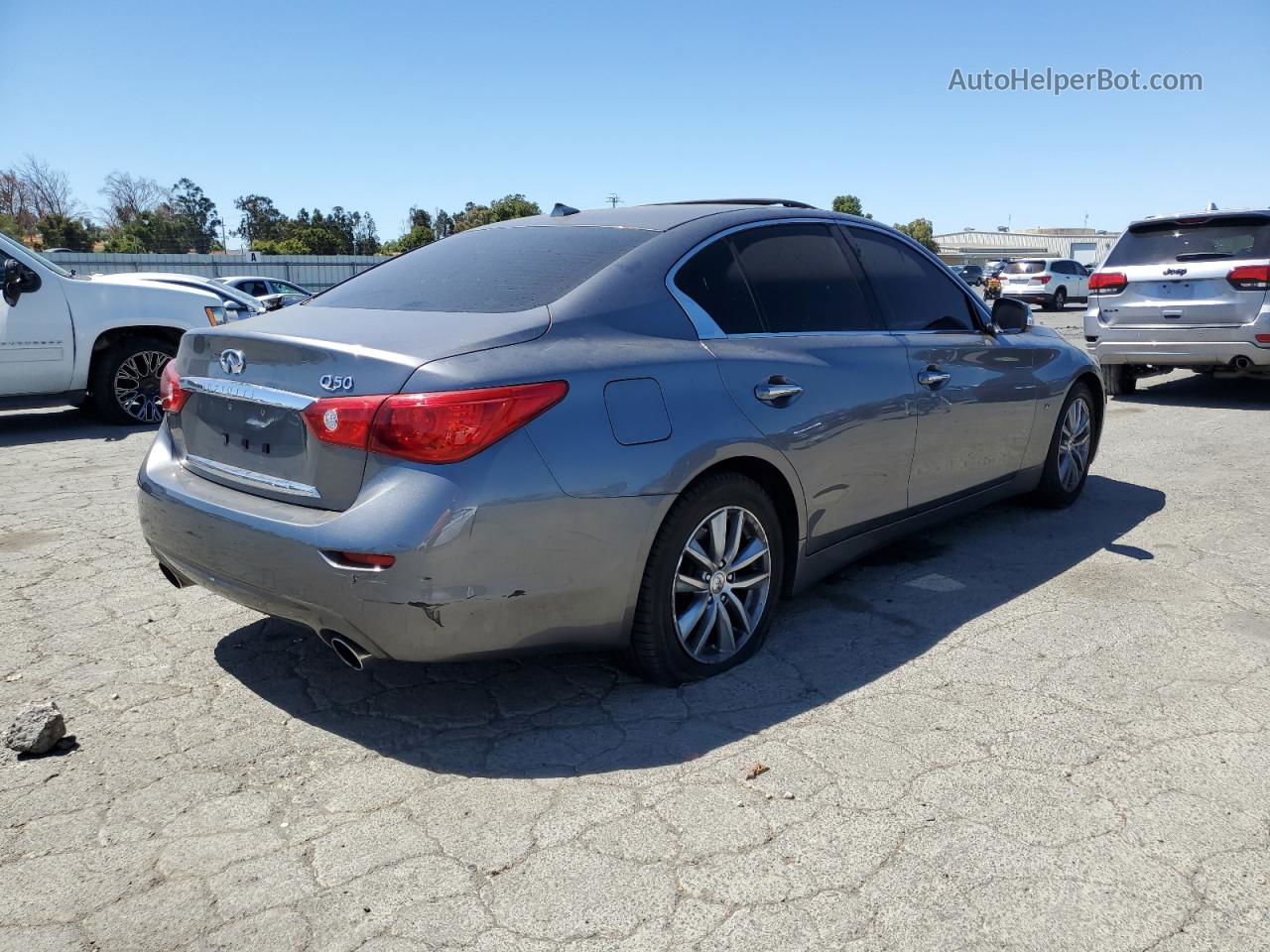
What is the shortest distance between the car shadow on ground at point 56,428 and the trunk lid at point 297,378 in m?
5.85

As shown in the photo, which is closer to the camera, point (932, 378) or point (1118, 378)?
point (932, 378)

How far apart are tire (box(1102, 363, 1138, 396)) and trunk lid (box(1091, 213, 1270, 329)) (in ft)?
2.57

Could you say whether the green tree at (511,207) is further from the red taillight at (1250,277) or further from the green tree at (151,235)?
Result: the red taillight at (1250,277)

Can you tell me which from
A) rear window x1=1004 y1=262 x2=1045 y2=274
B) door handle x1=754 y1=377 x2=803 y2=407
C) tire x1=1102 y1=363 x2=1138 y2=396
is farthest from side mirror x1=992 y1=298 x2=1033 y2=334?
rear window x1=1004 y1=262 x2=1045 y2=274

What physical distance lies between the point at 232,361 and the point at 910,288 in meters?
2.91

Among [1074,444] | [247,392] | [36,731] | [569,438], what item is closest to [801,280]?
[569,438]

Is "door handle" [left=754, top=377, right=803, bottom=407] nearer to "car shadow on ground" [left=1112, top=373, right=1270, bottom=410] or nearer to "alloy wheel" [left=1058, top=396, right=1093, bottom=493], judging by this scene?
"alloy wheel" [left=1058, top=396, right=1093, bottom=493]

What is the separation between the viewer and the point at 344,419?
2949mm

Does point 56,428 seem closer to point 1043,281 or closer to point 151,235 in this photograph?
point 1043,281

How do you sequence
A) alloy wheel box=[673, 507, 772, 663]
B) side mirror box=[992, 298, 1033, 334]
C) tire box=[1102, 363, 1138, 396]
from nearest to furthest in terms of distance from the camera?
1. alloy wheel box=[673, 507, 772, 663]
2. side mirror box=[992, 298, 1033, 334]
3. tire box=[1102, 363, 1138, 396]

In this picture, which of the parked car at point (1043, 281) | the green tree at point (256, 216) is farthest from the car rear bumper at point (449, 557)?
the green tree at point (256, 216)

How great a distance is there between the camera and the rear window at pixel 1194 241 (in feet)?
31.0

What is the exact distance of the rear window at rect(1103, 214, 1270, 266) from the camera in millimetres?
9438

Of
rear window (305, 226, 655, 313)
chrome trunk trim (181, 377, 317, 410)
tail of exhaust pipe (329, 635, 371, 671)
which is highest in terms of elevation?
rear window (305, 226, 655, 313)
